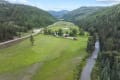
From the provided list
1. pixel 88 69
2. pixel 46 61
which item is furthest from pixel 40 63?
pixel 88 69

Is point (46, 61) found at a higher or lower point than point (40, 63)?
higher

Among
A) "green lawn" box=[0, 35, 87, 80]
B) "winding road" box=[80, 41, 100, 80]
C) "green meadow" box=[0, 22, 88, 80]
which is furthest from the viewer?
"green lawn" box=[0, 35, 87, 80]

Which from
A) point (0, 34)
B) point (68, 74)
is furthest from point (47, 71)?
point (0, 34)

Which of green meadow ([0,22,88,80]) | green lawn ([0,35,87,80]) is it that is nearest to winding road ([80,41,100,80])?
green meadow ([0,22,88,80])

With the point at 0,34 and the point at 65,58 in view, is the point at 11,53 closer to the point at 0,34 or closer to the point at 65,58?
the point at 65,58

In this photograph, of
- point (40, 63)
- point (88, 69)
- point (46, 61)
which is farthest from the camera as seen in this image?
point (46, 61)

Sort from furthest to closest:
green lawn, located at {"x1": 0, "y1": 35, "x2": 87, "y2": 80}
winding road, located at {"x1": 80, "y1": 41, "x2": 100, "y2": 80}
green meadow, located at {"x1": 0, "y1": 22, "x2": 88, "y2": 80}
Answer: green lawn, located at {"x1": 0, "y1": 35, "x2": 87, "y2": 80}, green meadow, located at {"x1": 0, "y1": 22, "x2": 88, "y2": 80}, winding road, located at {"x1": 80, "y1": 41, "x2": 100, "y2": 80}

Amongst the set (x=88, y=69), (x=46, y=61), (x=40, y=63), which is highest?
(x=46, y=61)

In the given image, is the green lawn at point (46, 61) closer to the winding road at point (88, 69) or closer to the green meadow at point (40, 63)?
the green meadow at point (40, 63)

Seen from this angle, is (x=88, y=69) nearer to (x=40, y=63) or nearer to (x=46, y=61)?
(x=40, y=63)

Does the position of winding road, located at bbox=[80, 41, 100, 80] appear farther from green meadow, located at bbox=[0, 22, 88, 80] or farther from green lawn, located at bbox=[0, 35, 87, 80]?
green lawn, located at bbox=[0, 35, 87, 80]

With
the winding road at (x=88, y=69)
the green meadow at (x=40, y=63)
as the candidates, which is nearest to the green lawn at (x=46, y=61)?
the green meadow at (x=40, y=63)

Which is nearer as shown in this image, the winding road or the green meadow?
the winding road
